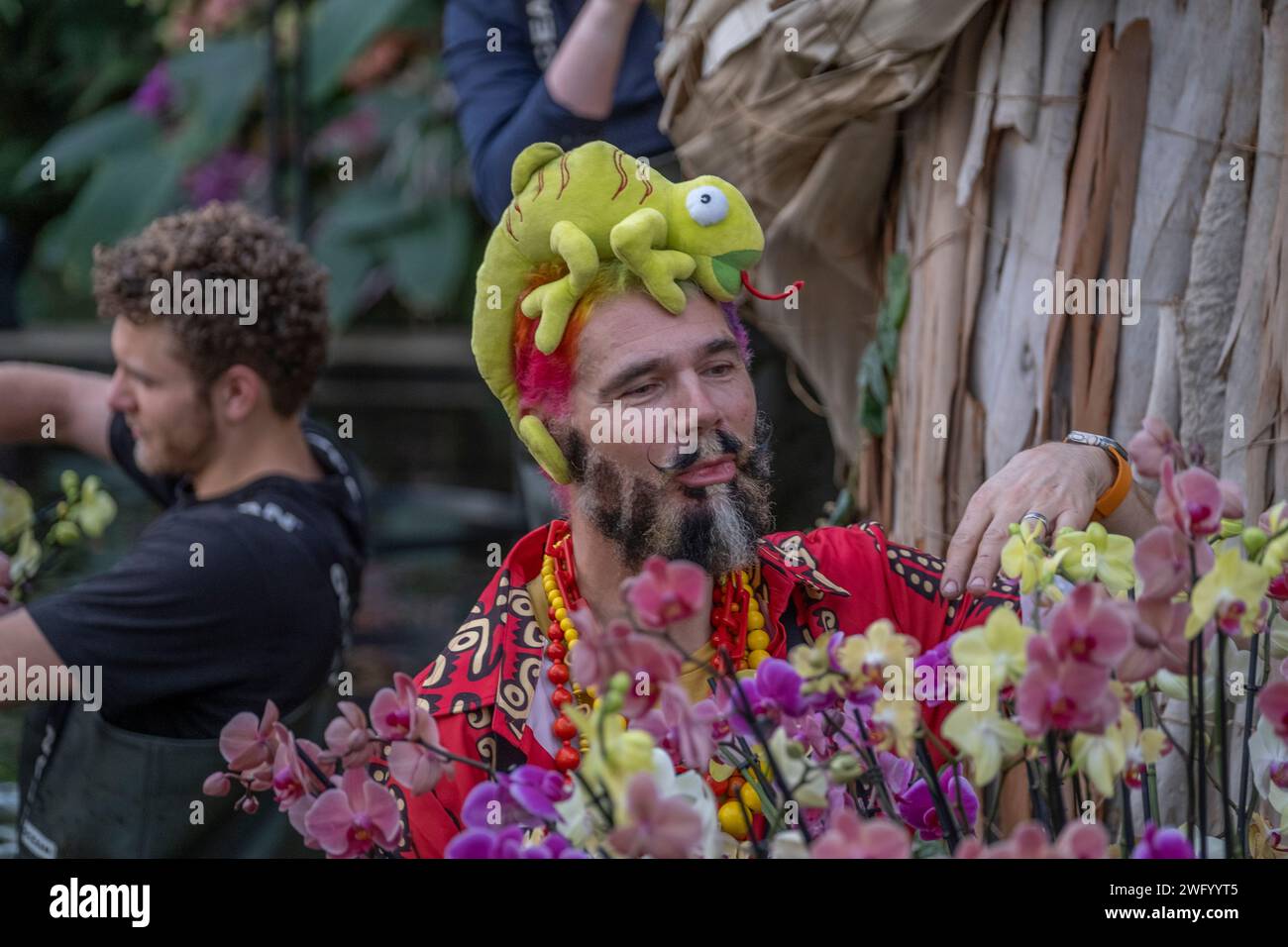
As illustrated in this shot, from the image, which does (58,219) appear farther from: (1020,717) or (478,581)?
(1020,717)

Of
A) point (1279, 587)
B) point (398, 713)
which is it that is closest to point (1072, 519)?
point (1279, 587)

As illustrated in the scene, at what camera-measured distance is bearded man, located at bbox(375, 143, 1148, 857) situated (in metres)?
1.21

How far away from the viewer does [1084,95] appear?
140 centimetres

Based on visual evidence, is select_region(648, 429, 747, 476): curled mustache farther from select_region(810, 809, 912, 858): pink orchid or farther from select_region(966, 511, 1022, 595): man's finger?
select_region(810, 809, 912, 858): pink orchid

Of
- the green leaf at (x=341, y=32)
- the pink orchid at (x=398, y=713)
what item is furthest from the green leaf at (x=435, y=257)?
the pink orchid at (x=398, y=713)

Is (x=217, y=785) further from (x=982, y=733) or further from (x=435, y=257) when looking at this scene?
(x=435, y=257)

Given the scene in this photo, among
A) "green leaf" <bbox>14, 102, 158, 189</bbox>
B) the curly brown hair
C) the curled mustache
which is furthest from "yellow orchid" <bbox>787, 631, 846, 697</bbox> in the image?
"green leaf" <bbox>14, 102, 158, 189</bbox>

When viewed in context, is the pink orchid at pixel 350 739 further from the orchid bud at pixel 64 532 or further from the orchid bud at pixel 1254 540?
the orchid bud at pixel 64 532

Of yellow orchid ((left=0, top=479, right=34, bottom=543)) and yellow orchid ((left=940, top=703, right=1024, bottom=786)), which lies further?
yellow orchid ((left=0, top=479, right=34, bottom=543))

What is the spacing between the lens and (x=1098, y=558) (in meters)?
0.87

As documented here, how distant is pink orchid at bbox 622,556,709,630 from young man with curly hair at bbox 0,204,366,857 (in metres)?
1.14

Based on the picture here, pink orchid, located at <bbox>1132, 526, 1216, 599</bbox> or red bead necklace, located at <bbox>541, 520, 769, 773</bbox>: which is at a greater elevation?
pink orchid, located at <bbox>1132, 526, 1216, 599</bbox>

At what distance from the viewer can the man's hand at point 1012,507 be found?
1128mm

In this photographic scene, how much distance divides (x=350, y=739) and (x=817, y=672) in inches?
10.7
